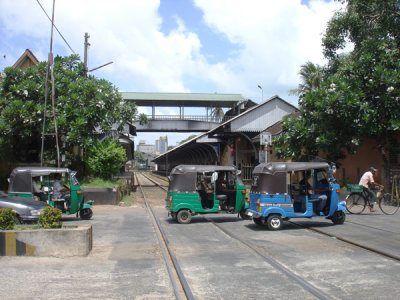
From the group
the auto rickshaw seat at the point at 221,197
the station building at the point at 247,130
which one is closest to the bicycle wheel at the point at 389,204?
the auto rickshaw seat at the point at 221,197

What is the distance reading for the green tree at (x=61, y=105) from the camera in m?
19.5

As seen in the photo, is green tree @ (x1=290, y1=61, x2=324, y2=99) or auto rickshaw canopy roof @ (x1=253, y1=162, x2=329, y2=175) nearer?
auto rickshaw canopy roof @ (x1=253, y1=162, x2=329, y2=175)

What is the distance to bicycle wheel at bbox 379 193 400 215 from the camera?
15.2 meters

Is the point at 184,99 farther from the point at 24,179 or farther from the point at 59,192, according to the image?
the point at 24,179

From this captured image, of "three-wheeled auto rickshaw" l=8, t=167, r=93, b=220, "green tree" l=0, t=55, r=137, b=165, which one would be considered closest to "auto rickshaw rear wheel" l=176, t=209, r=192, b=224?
"three-wheeled auto rickshaw" l=8, t=167, r=93, b=220

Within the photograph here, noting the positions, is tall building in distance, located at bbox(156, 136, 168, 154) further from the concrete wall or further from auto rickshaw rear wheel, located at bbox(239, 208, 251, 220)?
auto rickshaw rear wheel, located at bbox(239, 208, 251, 220)

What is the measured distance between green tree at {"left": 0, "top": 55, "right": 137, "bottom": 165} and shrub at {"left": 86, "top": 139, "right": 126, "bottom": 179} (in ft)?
3.49

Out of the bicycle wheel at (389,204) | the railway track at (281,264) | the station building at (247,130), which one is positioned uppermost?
the station building at (247,130)

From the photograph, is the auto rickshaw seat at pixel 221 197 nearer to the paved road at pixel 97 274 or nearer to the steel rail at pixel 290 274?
the steel rail at pixel 290 274

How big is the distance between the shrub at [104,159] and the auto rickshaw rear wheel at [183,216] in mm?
9323

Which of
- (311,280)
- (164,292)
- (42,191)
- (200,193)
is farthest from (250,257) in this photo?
(42,191)

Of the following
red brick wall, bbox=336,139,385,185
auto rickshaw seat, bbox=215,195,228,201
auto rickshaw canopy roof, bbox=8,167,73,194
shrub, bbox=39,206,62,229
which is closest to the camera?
shrub, bbox=39,206,62,229

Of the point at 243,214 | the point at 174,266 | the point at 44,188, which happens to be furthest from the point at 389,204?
the point at 44,188

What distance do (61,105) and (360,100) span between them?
1374 centimetres
